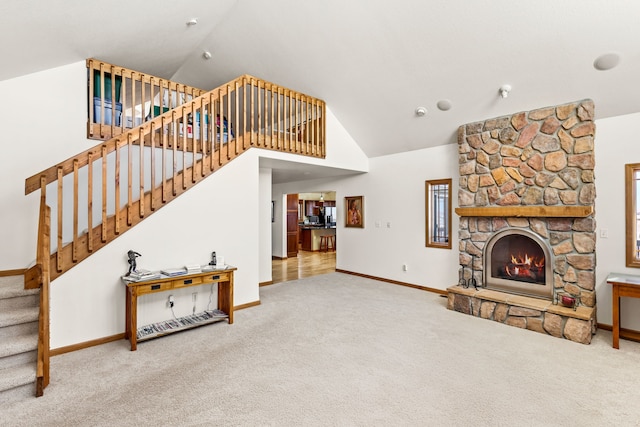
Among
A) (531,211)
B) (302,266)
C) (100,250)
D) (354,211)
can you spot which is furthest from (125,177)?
(531,211)

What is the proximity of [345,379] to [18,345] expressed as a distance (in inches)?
104

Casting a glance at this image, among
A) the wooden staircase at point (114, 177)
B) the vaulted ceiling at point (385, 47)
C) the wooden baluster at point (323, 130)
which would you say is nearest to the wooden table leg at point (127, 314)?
the wooden staircase at point (114, 177)

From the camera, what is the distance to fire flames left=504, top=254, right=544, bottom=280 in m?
4.09

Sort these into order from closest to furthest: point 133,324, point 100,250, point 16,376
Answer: point 16,376
point 133,324
point 100,250

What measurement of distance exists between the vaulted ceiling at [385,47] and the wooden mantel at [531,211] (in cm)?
124

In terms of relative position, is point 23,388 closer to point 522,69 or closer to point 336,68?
point 336,68

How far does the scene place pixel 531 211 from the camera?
12.9 feet

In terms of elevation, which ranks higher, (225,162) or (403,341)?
(225,162)

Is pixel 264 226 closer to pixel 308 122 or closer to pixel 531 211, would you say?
pixel 308 122

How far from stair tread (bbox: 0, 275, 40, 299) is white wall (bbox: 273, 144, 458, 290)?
5223 millimetres

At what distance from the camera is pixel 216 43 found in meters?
5.21

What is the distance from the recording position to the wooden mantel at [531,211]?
3.54 meters

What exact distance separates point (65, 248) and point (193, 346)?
1.61m

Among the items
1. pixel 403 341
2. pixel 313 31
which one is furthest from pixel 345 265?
pixel 313 31
